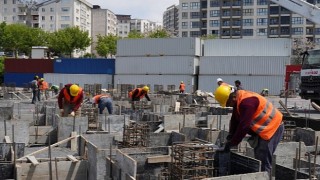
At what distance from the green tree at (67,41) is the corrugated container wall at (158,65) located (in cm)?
2542

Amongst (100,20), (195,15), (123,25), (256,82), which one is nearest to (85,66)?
(256,82)

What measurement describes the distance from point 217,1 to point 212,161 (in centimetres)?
6677

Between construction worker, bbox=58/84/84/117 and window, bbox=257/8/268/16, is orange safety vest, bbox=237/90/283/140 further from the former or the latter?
window, bbox=257/8/268/16

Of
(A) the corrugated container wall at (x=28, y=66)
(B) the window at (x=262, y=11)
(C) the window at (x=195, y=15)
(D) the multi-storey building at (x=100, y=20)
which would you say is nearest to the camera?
(A) the corrugated container wall at (x=28, y=66)

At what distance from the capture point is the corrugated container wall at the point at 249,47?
33.3 meters

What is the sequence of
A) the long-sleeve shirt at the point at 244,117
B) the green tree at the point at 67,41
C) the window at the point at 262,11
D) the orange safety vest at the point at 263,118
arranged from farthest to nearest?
the window at the point at 262,11 < the green tree at the point at 67,41 < the orange safety vest at the point at 263,118 < the long-sleeve shirt at the point at 244,117

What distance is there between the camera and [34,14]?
81.5 meters

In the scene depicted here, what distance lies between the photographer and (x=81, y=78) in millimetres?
38031

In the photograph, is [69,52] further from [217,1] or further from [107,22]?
[107,22]

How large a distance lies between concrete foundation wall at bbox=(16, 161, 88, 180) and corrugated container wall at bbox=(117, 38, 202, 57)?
26.7 meters

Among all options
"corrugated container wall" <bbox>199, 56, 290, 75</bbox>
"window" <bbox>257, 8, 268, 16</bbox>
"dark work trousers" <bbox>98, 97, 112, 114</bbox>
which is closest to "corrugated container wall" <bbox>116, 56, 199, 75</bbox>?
"corrugated container wall" <bbox>199, 56, 290, 75</bbox>

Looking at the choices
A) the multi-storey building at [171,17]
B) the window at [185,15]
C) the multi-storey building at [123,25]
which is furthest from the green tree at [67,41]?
the multi-storey building at [123,25]

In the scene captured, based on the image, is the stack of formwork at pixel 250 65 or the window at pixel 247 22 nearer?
the stack of formwork at pixel 250 65

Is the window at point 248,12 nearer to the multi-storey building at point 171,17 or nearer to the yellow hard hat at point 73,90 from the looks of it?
the multi-storey building at point 171,17
